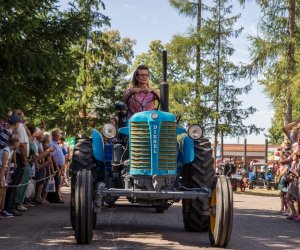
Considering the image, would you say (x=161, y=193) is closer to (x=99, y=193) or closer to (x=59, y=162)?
(x=99, y=193)

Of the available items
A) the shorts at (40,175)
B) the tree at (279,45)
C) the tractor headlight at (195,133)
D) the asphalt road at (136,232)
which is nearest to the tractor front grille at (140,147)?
the tractor headlight at (195,133)

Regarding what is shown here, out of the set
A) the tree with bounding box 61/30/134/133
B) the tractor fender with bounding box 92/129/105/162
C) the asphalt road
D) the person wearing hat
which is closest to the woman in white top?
the person wearing hat

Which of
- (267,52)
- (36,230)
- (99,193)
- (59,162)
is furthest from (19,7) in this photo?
(267,52)

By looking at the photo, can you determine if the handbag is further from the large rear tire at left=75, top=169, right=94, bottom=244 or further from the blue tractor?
the large rear tire at left=75, top=169, right=94, bottom=244

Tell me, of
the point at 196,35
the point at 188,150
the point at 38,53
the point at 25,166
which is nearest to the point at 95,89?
the point at 196,35

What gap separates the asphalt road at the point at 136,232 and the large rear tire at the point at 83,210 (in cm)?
14

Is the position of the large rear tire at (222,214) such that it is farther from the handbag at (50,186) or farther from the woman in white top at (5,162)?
the handbag at (50,186)

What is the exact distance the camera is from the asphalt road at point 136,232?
900cm

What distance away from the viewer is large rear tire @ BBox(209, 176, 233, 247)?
863 centimetres

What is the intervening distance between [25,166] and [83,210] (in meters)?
6.27

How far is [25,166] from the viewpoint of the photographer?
1463 centimetres

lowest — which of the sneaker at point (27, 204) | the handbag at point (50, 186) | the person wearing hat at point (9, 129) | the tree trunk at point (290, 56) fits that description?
the sneaker at point (27, 204)

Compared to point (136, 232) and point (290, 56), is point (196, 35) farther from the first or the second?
point (136, 232)

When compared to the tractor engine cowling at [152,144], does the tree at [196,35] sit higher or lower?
higher
